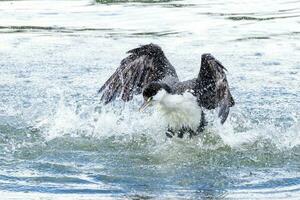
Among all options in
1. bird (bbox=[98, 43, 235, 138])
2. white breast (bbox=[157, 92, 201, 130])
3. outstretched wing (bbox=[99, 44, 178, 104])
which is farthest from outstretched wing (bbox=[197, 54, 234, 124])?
outstretched wing (bbox=[99, 44, 178, 104])

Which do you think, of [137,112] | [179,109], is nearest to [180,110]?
[179,109]

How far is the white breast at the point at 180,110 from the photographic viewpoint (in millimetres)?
9992

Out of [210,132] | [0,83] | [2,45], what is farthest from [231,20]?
[210,132]

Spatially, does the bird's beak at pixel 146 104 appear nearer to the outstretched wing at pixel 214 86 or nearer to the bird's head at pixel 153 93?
the bird's head at pixel 153 93

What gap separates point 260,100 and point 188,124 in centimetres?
189

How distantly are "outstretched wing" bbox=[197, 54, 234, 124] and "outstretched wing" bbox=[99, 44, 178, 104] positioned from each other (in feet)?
2.79

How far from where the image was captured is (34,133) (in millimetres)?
10578

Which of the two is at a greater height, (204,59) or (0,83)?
(204,59)

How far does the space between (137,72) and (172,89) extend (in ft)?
3.32

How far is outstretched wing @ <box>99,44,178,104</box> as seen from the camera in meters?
11.0

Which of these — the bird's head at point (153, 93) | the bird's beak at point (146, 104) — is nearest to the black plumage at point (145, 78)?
Result: the bird's head at point (153, 93)

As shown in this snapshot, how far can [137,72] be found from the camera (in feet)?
36.2

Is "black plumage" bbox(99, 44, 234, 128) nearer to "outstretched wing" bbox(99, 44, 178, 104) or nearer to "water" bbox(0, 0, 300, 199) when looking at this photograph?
"outstretched wing" bbox(99, 44, 178, 104)

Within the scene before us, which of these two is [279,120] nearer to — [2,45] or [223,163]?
[223,163]
